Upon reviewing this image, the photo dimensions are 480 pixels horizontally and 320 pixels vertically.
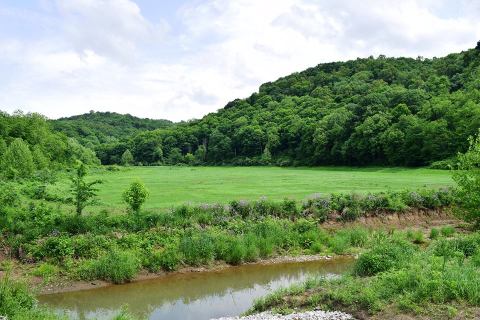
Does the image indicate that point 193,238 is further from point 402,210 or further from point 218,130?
point 218,130

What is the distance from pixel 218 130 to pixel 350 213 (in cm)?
12339

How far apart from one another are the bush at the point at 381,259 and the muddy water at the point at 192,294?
508cm

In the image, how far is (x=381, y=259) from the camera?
2162 centimetres

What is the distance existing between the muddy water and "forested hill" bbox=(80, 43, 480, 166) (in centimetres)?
6235

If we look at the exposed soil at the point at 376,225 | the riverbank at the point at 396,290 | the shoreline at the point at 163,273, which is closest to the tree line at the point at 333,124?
the exposed soil at the point at 376,225

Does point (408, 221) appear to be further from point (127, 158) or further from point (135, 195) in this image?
point (127, 158)

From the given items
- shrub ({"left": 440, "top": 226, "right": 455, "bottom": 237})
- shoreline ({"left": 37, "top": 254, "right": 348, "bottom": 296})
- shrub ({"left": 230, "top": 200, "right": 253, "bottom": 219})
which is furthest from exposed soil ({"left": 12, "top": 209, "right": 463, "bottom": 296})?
shrub ({"left": 230, "top": 200, "right": 253, "bottom": 219})

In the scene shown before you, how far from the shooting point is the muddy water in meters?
22.6

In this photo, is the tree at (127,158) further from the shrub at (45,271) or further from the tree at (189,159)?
the shrub at (45,271)

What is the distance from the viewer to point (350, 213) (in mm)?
Result: 38344

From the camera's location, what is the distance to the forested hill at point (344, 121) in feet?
291

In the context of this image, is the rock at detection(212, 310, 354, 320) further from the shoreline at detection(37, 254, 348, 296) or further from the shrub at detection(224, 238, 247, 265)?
the shrub at detection(224, 238, 247, 265)

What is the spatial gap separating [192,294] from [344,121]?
92878mm

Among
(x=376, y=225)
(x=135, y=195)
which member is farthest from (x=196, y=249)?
(x=376, y=225)
